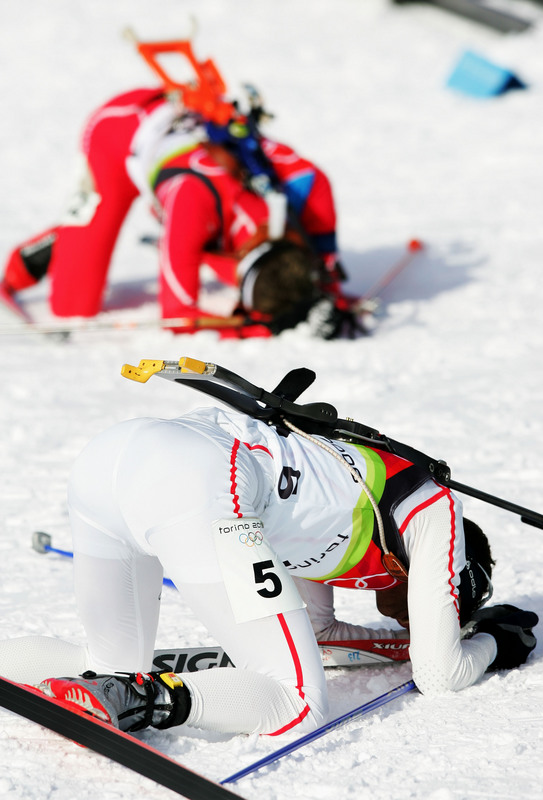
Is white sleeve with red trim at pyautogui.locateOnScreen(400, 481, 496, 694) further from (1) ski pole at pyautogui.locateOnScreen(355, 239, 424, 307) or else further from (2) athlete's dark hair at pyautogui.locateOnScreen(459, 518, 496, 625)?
(1) ski pole at pyautogui.locateOnScreen(355, 239, 424, 307)

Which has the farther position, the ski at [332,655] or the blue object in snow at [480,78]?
the blue object in snow at [480,78]

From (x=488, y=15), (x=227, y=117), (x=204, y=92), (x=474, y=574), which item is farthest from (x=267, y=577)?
(x=488, y=15)

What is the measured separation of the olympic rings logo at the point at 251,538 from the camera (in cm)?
221

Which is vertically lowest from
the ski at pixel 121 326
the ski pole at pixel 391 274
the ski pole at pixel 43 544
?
the ski pole at pixel 391 274

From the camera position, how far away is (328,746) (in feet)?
7.50

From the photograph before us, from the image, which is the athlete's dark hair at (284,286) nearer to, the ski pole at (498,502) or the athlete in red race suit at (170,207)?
the athlete in red race suit at (170,207)

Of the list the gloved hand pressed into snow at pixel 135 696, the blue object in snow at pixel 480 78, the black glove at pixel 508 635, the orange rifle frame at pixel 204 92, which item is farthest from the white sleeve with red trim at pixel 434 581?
the blue object in snow at pixel 480 78

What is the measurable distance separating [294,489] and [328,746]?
52 cm

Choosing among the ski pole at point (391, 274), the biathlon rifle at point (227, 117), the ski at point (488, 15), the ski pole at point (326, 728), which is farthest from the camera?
the ski at point (488, 15)

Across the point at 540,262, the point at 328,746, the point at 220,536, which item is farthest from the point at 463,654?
the point at 540,262

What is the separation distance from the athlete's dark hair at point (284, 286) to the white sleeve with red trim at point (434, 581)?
9.65 ft

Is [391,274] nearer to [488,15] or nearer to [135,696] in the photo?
[488,15]

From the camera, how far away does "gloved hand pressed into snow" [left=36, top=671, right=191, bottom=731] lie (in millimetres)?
2119

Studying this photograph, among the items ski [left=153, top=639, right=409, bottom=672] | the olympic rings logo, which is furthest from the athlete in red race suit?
the olympic rings logo
